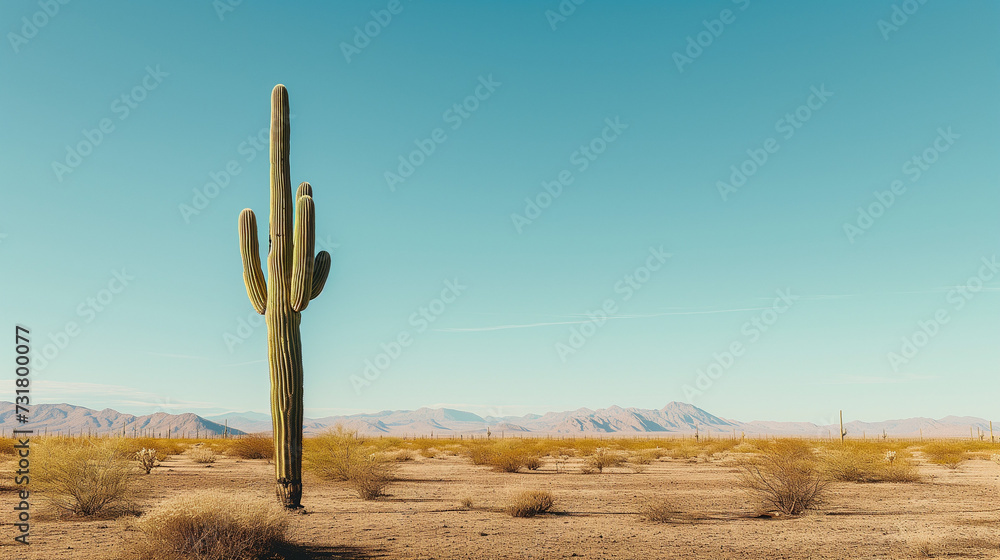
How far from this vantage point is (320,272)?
14750 millimetres

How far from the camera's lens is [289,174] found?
15039 mm

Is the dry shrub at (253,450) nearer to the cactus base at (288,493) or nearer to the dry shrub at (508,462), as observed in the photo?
the dry shrub at (508,462)

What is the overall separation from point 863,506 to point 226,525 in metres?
16.5

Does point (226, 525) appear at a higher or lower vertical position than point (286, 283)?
lower

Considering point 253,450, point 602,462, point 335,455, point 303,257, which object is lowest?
point 602,462

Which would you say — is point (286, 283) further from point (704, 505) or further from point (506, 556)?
point (704, 505)

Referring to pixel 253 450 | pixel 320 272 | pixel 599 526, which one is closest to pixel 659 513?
pixel 599 526

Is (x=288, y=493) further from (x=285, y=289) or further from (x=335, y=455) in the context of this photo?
(x=335, y=455)

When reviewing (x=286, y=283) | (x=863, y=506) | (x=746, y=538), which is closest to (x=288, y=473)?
(x=286, y=283)

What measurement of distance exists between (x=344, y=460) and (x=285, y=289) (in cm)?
1069

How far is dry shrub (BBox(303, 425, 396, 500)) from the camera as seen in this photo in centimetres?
1997

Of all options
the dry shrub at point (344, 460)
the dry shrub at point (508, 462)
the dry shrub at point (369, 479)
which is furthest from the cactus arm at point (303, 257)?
the dry shrub at point (508, 462)

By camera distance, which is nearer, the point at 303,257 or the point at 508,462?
the point at 303,257

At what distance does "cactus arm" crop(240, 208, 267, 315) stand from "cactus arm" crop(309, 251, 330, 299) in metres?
1.28
